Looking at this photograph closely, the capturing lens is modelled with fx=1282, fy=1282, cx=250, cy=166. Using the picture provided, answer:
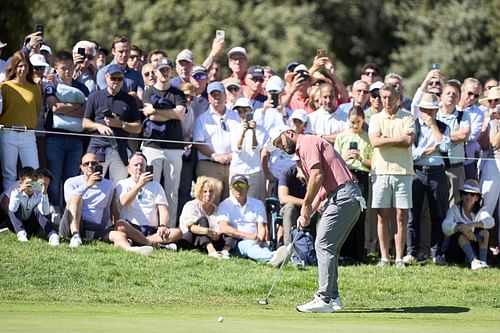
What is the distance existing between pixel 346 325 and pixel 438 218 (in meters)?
6.05

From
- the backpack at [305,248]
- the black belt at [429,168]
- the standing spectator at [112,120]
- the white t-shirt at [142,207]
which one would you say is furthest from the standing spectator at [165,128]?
the black belt at [429,168]

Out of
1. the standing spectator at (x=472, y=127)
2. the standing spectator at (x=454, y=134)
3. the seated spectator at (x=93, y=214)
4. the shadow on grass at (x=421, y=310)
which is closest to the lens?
the shadow on grass at (x=421, y=310)

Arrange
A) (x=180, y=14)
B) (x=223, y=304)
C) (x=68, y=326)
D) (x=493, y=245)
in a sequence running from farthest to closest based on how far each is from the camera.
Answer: (x=180, y=14) → (x=493, y=245) → (x=223, y=304) → (x=68, y=326)

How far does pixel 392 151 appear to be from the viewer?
1786 centimetres

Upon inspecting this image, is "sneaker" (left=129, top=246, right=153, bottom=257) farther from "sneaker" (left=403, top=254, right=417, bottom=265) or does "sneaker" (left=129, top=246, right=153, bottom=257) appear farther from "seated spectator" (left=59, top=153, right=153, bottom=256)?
"sneaker" (left=403, top=254, right=417, bottom=265)

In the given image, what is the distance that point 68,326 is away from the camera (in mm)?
11984

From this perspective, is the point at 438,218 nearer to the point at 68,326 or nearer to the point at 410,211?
the point at 410,211

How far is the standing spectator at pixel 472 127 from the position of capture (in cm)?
1883

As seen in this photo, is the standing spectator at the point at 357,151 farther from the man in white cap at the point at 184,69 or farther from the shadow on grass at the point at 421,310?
the shadow on grass at the point at 421,310

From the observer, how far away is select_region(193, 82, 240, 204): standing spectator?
18422 mm

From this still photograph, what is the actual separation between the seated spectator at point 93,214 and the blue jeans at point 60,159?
325 millimetres

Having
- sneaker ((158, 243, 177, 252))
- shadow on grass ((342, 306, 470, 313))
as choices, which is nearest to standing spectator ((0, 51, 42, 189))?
sneaker ((158, 243, 177, 252))

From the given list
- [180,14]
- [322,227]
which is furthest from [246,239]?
[180,14]

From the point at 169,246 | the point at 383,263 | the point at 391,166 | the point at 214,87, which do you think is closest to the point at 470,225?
the point at 383,263
